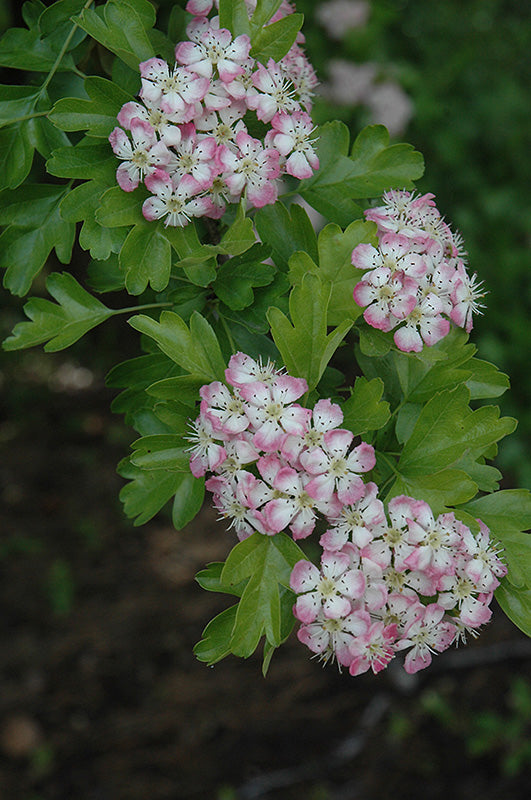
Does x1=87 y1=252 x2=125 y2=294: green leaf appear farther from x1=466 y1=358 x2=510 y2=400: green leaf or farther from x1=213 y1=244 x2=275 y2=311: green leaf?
x1=466 y1=358 x2=510 y2=400: green leaf

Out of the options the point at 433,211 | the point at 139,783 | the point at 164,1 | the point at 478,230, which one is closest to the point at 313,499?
the point at 433,211

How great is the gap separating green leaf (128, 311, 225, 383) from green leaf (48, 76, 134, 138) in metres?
0.22

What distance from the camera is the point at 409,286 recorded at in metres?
0.85

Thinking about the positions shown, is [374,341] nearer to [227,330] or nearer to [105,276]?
[227,330]

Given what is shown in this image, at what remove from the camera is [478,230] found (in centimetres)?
318

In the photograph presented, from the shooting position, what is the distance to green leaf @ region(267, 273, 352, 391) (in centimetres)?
83

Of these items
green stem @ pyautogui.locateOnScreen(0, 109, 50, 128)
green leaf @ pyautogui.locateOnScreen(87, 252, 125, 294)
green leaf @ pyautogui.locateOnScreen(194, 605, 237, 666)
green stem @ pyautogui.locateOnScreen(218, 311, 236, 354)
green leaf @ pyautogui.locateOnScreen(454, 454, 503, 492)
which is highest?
green stem @ pyautogui.locateOnScreen(0, 109, 50, 128)

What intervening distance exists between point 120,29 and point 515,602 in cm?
79

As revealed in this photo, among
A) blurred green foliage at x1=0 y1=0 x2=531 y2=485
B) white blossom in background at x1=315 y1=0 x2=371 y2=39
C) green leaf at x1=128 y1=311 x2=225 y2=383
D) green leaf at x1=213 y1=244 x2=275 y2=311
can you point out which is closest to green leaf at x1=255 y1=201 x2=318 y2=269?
green leaf at x1=213 y1=244 x2=275 y2=311

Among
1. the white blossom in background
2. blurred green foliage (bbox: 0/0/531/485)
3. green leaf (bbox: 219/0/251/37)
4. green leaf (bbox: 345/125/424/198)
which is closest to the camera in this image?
green leaf (bbox: 219/0/251/37)

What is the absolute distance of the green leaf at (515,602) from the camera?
2.86ft

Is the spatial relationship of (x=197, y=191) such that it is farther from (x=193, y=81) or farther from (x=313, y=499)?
(x=313, y=499)

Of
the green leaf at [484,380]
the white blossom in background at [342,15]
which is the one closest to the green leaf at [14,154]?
the green leaf at [484,380]

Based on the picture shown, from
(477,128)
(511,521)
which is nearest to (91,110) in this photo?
(511,521)
